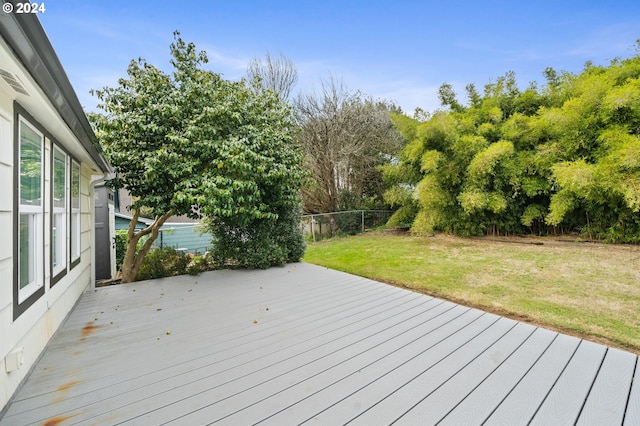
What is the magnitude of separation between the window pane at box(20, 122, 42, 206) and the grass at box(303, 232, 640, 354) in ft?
13.7

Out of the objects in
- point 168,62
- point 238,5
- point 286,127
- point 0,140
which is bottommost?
point 0,140

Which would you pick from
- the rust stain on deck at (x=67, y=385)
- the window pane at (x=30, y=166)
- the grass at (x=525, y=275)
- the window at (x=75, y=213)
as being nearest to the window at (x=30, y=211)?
the window pane at (x=30, y=166)

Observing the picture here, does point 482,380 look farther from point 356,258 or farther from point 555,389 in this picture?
point 356,258

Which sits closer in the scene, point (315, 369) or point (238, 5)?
point (315, 369)

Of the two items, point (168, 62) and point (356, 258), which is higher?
point (168, 62)

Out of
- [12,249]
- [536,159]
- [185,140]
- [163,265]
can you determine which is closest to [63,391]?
[12,249]

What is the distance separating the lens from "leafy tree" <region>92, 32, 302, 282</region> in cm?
379

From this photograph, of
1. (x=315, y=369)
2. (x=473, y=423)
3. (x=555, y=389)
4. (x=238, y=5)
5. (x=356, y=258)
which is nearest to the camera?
(x=473, y=423)

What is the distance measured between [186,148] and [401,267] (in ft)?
13.6

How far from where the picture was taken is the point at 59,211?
271 cm

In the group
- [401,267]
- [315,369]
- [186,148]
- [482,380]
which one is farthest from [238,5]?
[482,380]

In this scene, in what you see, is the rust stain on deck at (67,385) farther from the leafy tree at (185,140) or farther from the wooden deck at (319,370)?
the leafy tree at (185,140)

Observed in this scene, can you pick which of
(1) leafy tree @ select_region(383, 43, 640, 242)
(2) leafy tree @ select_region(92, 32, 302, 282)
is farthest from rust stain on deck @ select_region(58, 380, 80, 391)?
(1) leafy tree @ select_region(383, 43, 640, 242)

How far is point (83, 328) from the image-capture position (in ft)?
8.91
